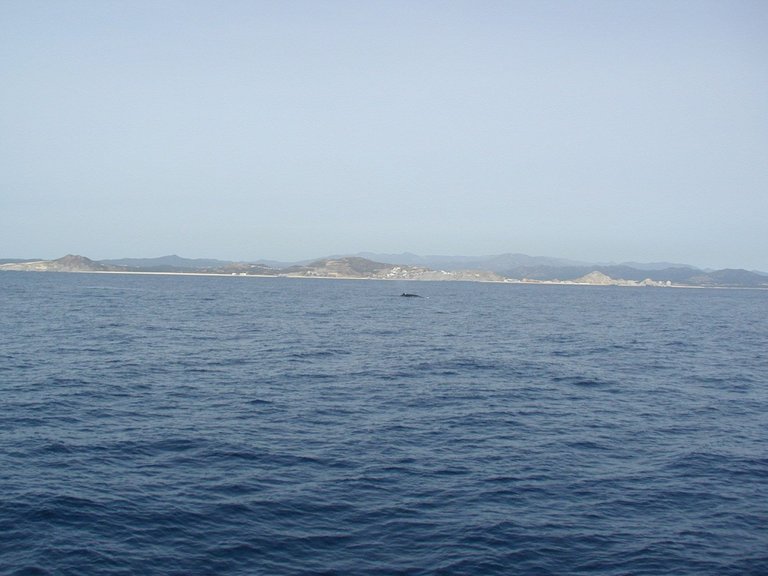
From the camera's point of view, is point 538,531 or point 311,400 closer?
point 538,531

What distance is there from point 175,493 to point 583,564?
46.6 ft

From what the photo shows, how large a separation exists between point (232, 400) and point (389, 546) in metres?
21.1

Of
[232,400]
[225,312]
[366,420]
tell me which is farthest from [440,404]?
[225,312]

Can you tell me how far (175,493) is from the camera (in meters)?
23.1

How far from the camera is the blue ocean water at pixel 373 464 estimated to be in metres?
19.3

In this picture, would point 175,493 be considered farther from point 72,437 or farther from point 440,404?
point 440,404

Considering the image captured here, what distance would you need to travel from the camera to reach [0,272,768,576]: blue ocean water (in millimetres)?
19297

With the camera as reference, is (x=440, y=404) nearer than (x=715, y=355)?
Yes

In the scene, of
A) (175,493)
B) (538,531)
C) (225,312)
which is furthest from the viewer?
(225,312)

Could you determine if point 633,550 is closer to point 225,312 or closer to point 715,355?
point 715,355

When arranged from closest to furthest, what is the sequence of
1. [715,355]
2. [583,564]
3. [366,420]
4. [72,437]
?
1. [583,564]
2. [72,437]
3. [366,420]
4. [715,355]

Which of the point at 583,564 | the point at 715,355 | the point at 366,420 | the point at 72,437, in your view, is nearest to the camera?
the point at 583,564

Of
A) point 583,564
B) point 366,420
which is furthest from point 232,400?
point 583,564

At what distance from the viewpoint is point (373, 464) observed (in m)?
27.1
